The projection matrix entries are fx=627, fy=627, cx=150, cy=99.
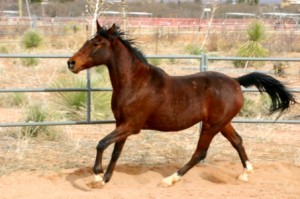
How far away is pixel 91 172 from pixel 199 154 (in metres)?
1.40

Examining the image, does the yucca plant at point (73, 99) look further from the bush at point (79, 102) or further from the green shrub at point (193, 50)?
the green shrub at point (193, 50)

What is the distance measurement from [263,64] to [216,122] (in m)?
15.4

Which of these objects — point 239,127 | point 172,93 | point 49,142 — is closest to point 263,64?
point 239,127

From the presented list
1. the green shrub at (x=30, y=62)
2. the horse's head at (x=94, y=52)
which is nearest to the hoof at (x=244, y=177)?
the horse's head at (x=94, y=52)

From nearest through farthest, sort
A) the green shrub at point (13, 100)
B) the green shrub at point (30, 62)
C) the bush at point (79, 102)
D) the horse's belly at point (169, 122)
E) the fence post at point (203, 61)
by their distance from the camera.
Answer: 1. the horse's belly at point (169, 122)
2. the fence post at point (203, 61)
3. the bush at point (79, 102)
4. the green shrub at point (13, 100)
5. the green shrub at point (30, 62)

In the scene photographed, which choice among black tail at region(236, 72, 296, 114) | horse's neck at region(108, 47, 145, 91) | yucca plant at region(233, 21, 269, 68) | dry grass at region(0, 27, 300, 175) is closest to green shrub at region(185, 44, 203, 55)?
yucca plant at region(233, 21, 269, 68)

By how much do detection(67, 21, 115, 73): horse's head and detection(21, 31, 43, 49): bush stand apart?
1948 centimetres

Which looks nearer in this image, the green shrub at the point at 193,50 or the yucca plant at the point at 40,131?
the yucca plant at the point at 40,131

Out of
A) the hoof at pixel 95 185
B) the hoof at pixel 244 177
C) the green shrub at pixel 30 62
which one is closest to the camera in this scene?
the hoof at pixel 95 185

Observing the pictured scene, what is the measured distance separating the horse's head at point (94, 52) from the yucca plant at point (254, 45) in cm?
1344

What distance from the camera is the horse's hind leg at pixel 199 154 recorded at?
7.26 meters

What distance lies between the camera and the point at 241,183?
7.62m

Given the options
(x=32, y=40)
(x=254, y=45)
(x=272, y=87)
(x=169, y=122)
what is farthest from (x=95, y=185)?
(x=32, y=40)

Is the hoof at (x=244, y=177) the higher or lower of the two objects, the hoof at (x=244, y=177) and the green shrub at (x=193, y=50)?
the higher
